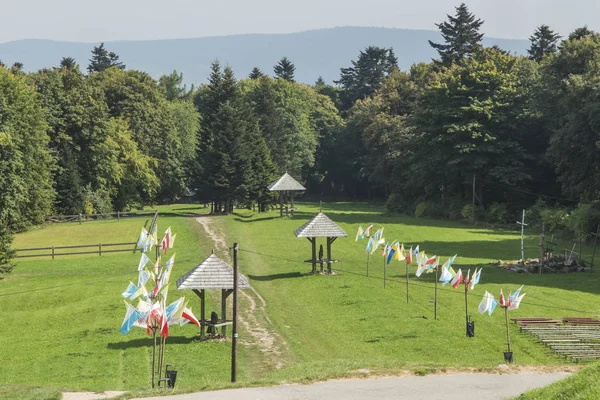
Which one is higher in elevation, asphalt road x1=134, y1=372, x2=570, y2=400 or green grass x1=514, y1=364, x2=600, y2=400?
green grass x1=514, y1=364, x2=600, y2=400

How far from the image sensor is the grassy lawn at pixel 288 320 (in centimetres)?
2511

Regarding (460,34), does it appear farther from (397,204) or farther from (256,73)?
(256,73)

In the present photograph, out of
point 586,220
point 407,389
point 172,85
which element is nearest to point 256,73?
point 172,85

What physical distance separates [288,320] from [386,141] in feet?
198

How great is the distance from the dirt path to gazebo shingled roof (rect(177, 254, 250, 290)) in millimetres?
2116

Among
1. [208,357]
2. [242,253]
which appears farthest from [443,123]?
[208,357]

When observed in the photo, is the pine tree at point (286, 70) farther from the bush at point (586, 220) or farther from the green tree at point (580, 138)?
the bush at point (586, 220)

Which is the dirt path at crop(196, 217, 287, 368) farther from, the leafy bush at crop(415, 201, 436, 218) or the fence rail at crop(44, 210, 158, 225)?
the leafy bush at crop(415, 201, 436, 218)

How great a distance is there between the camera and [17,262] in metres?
49.2

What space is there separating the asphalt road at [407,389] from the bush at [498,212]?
164ft

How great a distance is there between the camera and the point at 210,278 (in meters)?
30.3

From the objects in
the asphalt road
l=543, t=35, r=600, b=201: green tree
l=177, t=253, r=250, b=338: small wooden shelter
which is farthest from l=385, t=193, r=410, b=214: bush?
the asphalt road

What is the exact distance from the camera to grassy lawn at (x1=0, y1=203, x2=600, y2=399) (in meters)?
25.1

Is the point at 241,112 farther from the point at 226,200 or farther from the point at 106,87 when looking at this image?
the point at 106,87
